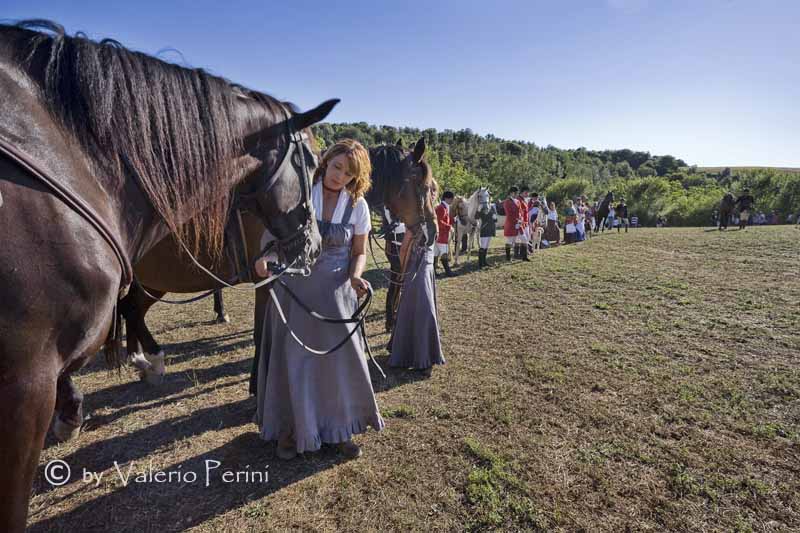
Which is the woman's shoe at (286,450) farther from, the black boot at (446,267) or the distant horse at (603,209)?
the distant horse at (603,209)

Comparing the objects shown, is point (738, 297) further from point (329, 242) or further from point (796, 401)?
point (329, 242)

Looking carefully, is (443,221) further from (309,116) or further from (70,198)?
(70,198)

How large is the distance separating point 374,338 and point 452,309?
6.97 feet

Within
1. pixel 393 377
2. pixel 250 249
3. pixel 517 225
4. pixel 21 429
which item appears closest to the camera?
pixel 21 429

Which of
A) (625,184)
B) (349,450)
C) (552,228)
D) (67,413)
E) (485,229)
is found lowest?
(349,450)

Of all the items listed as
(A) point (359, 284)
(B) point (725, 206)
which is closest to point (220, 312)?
(A) point (359, 284)

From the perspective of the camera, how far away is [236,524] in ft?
7.40

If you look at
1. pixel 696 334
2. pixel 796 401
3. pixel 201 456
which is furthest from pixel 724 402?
pixel 201 456

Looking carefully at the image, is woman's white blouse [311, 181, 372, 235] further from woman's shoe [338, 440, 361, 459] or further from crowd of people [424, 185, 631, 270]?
crowd of people [424, 185, 631, 270]

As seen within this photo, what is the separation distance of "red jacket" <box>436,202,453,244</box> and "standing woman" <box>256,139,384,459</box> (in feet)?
22.7

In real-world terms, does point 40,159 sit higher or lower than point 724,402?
higher

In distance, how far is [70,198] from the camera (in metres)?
1.24

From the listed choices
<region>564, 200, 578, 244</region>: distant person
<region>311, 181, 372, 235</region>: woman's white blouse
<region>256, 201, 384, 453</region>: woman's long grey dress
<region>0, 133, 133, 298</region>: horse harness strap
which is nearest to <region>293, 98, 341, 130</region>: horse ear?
<region>311, 181, 372, 235</region>: woman's white blouse

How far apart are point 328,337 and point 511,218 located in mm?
10235
